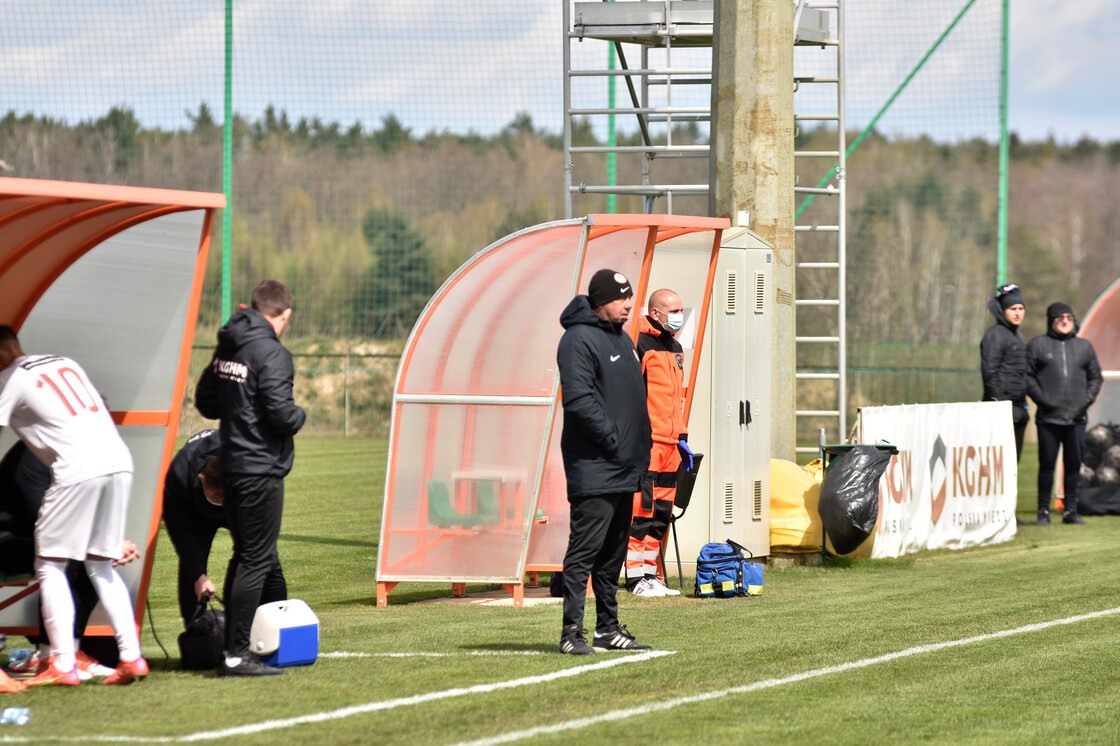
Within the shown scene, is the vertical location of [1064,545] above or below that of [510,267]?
below

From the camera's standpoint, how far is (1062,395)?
52.6 ft

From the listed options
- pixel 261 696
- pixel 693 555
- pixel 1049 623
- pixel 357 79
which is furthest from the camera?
pixel 357 79

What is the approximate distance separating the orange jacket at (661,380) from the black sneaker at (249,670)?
3587 millimetres

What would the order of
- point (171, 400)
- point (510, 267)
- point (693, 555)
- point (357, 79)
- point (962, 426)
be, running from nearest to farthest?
point (171, 400) → point (510, 267) → point (693, 555) → point (962, 426) → point (357, 79)

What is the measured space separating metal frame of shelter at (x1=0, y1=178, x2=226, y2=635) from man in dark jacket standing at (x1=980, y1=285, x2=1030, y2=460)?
33.6 feet

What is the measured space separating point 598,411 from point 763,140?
6.31 meters

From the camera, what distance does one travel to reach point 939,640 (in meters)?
8.65

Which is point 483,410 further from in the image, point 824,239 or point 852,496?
point 824,239

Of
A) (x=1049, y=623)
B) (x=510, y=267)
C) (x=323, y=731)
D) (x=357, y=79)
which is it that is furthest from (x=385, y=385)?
(x=323, y=731)

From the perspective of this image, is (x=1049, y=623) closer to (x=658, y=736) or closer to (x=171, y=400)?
(x=658, y=736)

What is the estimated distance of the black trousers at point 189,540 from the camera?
7.66 meters

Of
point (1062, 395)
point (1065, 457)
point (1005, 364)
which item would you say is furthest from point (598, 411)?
point (1065, 457)

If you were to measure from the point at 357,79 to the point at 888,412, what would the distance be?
1748 centimetres

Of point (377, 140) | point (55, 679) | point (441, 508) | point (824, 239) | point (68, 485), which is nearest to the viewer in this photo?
point (68, 485)
